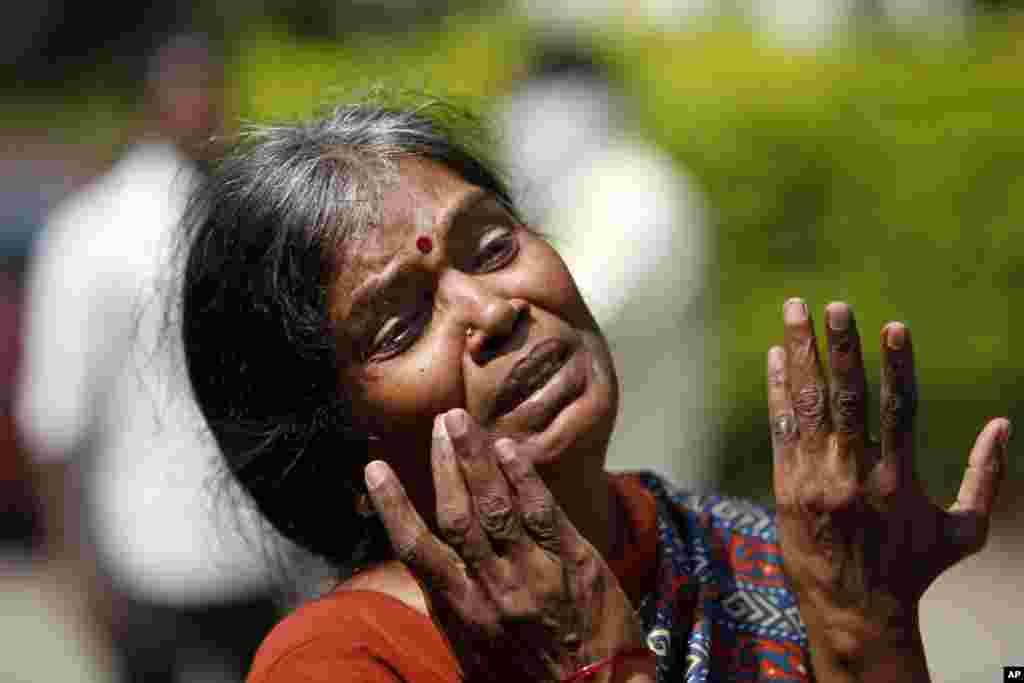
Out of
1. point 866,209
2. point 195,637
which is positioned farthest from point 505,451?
point 866,209

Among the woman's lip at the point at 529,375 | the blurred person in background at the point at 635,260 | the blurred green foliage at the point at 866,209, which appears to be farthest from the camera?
the blurred green foliage at the point at 866,209

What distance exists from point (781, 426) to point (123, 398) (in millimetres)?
2860

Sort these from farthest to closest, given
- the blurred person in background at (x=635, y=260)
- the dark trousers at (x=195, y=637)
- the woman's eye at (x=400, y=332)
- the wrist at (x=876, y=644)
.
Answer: the blurred person in background at (x=635, y=260), the dark trousers at (x=195, y=637), the woman's eye at (x=400, y=332), the wrist at (x=876, y=644)

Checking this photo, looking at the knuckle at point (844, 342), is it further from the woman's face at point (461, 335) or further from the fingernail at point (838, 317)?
the woman's face at point (461, 335)

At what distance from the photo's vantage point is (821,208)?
7570 millimetres

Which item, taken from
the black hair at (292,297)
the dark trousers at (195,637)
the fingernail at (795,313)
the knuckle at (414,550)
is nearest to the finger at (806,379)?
the fingernail at (795,313)

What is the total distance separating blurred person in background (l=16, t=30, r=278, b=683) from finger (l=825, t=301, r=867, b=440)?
2510mm

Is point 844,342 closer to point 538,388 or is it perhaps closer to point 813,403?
point 813,403

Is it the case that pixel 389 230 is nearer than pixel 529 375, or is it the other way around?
pixel 529 375

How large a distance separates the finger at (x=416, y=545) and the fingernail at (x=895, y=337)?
0.74 meters

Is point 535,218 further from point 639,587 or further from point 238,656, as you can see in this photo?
point 238,656

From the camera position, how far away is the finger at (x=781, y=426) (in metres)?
2.45

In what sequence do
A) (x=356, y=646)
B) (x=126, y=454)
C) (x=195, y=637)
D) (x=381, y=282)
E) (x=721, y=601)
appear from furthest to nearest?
(x=195, y=637) < (x=126, y=454) < (x=721, y=601) < (x=381, y=282) < (x=356, y=646)

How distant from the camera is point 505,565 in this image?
224 cm
